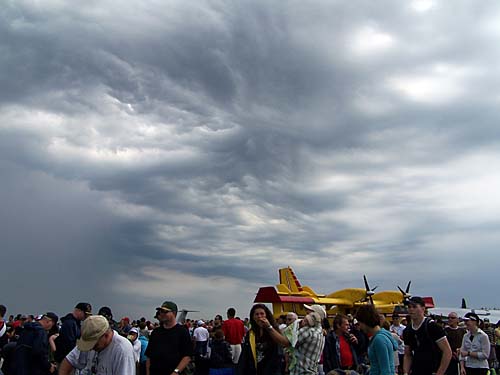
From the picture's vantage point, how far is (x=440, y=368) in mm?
4832

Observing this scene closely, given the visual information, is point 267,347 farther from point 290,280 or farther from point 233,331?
point 290,280

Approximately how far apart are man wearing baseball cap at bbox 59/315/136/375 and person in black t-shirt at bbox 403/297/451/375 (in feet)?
10.2

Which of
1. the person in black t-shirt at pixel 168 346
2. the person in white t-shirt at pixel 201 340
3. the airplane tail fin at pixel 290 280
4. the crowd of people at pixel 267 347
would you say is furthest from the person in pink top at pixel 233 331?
the airplane tail fin at pixel 290 280

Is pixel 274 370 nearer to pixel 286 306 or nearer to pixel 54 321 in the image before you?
pixel 54 321

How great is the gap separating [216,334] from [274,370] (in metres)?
5.91

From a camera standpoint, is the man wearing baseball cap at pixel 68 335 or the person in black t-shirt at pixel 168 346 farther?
the man wearing baseball cap at pixel 68 335

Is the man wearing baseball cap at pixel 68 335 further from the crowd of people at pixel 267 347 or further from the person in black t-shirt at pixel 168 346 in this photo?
the person in black t-shirt at pixel 168 346

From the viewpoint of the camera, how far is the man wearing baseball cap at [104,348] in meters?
3.40

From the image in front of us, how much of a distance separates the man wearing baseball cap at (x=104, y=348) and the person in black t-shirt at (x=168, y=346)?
4.92 ft

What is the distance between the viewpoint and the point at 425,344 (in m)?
5.05

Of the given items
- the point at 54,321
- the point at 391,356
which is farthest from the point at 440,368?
the point at 54,321

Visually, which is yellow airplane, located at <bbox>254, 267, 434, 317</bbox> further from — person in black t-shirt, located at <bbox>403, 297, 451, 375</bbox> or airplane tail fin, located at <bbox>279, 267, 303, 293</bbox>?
person in black t-shirt, located at <bbox>403, 297, 451, 375</bbox>

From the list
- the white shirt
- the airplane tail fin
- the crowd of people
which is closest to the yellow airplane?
the airplane tail fin

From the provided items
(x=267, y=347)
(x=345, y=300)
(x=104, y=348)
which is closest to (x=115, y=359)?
(x=104, y=348)
